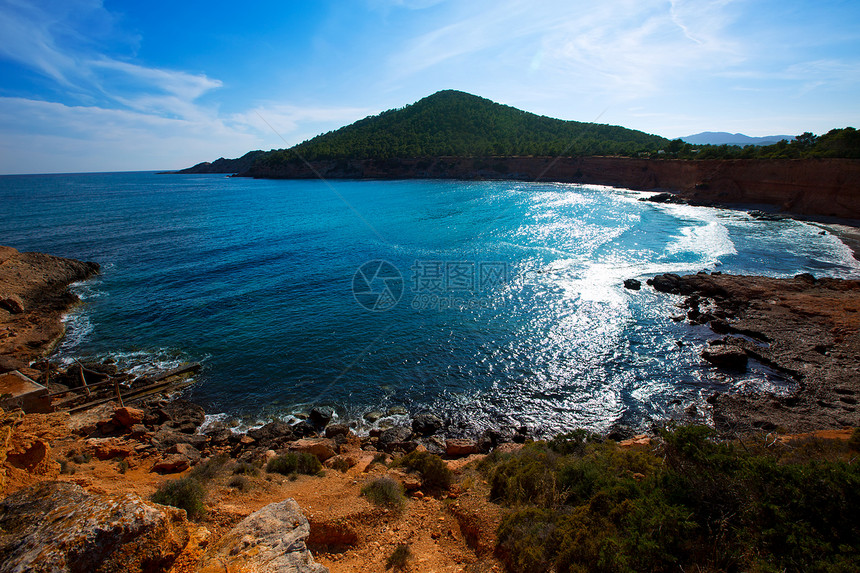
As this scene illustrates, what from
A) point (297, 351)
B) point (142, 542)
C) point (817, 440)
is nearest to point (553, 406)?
point (817, 440)

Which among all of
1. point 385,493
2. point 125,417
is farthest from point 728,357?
point 125,417

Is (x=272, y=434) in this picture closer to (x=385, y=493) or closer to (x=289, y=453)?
(x=289, y=453)

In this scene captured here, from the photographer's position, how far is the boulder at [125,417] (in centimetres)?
1461

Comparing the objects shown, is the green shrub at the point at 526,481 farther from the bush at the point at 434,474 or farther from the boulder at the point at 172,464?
the boulder at the point at 172,464

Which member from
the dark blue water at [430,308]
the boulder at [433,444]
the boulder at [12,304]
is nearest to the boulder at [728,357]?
the dark blue water at [430,308]

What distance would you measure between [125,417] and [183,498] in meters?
8.78

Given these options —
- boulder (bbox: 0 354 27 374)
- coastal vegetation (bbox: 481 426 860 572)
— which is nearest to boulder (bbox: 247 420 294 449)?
coastal vegetation (bbox: 481 426 860 572)

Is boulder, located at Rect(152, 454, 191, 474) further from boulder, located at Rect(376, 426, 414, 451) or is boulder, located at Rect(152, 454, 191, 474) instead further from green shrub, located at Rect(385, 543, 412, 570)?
green shrub, located at Rect(385, 543, 412, 570)

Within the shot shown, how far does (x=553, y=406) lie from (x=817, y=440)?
8.02 metres

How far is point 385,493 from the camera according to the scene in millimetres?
9266

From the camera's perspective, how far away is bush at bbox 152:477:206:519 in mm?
8328

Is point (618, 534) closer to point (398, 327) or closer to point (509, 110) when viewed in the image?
point (398, 327)

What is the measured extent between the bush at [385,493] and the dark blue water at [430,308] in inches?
262

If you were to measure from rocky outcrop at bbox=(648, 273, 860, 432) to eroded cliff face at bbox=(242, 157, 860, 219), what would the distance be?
3014 cm
